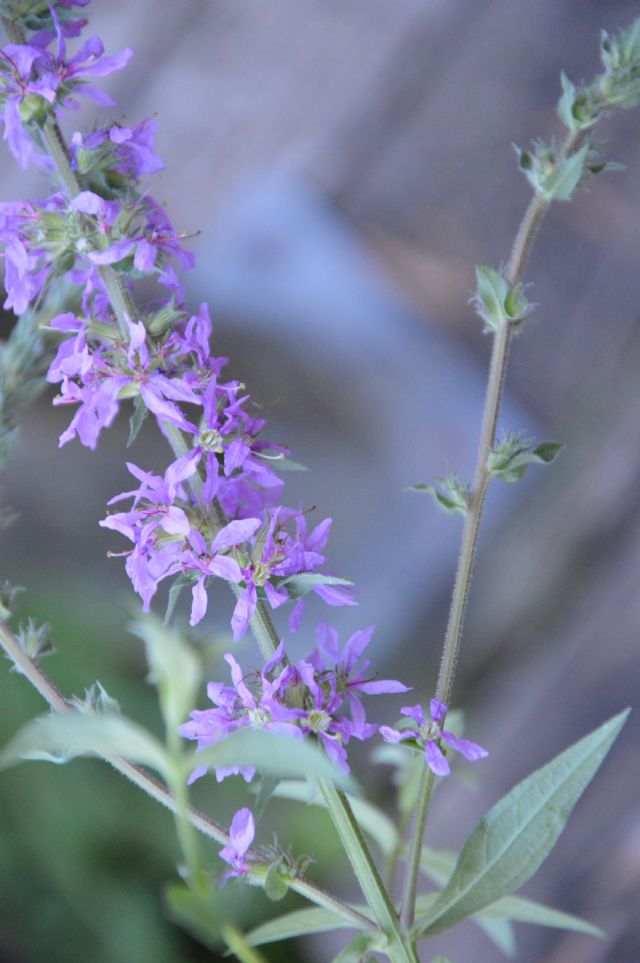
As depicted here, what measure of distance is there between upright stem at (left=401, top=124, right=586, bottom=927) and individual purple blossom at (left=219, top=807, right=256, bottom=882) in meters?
0.08

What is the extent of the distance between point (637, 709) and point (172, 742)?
0.81 m

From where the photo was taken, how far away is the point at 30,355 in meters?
0.46

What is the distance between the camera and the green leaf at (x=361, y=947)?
0.42 meters

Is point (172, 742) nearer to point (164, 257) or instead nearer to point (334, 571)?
point (164, 257)

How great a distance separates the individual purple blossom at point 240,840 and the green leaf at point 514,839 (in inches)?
3.7

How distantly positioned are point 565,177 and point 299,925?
0.40 metres

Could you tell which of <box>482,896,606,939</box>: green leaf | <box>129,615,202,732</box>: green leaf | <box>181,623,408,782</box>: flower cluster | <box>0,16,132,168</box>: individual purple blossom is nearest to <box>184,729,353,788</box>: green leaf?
<box>129,615,202,732</box>: green leaf

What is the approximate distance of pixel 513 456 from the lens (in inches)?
A: 17.5

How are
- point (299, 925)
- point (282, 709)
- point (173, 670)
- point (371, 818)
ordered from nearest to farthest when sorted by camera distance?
point (173, 670), point (282, 709), point (299, 925), point (371, 818)

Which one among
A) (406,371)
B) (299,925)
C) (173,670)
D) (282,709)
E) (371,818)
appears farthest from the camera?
(406,371)

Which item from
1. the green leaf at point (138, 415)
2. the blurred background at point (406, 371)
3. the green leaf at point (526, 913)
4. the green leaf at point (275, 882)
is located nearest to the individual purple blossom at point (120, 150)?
the green leaf at point (138, 415)

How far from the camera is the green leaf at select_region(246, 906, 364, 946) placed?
0.49m

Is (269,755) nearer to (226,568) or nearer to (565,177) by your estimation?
(226,568)

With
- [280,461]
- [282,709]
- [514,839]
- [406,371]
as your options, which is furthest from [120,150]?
[406,371]
